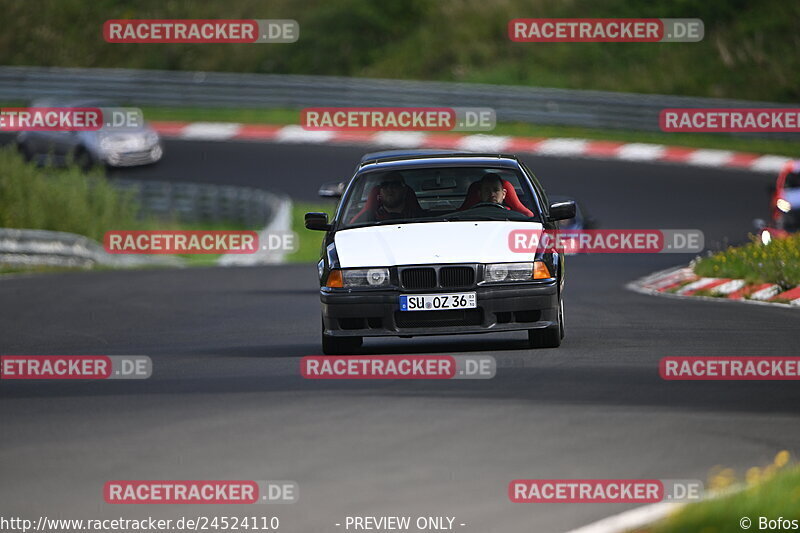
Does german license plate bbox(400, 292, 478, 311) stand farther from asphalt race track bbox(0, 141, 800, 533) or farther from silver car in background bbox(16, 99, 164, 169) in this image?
silver car in background bbox(16, 99, 164, 169)

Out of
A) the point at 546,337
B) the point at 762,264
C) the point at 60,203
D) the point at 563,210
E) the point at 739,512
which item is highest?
the point at 60,203

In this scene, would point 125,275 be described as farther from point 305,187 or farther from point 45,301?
point 305,187

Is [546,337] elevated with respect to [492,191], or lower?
lower

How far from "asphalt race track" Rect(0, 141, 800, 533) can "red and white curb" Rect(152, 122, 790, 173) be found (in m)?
19.5

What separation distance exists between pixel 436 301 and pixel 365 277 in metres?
0.53

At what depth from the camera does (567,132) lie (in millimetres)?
38000

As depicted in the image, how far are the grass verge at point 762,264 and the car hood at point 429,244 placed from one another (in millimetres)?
5624

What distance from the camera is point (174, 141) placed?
3959 centimetres

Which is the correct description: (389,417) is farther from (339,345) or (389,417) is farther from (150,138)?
(150,138)

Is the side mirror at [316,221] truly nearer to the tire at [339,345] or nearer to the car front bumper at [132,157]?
the tire at [339,345]

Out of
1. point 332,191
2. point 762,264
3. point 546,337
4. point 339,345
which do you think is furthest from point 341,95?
point 546,337

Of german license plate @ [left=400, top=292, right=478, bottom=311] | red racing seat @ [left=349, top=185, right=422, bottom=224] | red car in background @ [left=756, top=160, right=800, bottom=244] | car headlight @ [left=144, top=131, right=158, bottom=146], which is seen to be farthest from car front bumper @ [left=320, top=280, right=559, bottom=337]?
car headlight @ [left=144, top=131, right=158, bottom=146]

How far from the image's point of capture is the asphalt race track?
6906 mm

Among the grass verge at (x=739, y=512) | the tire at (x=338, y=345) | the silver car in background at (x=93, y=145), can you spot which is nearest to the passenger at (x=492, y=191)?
the tire at (x=338, y=345)
